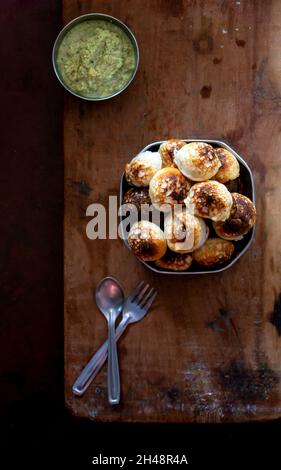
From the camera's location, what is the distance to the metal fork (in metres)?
1.55

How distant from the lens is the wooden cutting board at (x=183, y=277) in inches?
60.7

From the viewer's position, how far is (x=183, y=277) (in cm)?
154

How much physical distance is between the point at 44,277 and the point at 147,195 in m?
0.65

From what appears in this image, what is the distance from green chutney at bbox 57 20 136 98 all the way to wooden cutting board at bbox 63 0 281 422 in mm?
71

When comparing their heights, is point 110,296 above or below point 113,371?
above

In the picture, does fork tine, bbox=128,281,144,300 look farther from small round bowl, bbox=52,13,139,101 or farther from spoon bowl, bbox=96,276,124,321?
small round bowl, bbox=52,13,139,101

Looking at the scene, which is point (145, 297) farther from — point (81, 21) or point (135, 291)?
point (81, 21)

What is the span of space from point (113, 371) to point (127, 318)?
0.17 metres

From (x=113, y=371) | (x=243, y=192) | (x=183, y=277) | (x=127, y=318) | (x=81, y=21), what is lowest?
(x=113, y=371)

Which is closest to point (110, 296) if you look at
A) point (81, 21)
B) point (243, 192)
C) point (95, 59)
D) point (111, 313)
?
point (111, 313)

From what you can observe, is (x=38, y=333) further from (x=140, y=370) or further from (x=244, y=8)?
(x=244, y=8)

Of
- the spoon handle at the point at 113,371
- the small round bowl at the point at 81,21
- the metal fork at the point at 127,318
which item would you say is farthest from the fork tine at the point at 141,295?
the small round bowl at the point at 81,21

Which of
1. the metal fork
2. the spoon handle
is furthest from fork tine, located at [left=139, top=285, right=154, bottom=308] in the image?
the spoon handle
